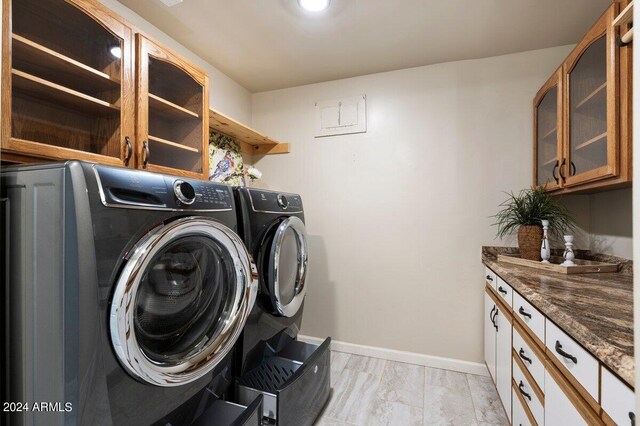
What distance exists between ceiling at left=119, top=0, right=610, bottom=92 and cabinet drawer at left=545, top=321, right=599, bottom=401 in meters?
1.75

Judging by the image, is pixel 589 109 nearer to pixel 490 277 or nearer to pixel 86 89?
pixel 490 277

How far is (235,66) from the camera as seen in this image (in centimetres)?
242

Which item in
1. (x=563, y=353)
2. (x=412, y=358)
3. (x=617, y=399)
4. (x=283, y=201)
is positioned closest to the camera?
(x=617, y=399)

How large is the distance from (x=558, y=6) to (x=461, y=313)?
208 cm

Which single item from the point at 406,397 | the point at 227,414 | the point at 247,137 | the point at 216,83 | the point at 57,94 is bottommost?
the point at 406,397

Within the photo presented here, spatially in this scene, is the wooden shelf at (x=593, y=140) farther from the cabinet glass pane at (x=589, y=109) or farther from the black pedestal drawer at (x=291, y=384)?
the black pedestal drawer at (x=291, y=384)

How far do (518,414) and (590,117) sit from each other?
1.45 metres

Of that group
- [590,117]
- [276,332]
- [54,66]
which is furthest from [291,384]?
[590,117]

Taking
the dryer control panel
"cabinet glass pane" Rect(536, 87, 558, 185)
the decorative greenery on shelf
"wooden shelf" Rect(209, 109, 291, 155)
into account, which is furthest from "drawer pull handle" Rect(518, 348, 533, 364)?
"wooden shelf" Rect(209, 109, 291, 155)

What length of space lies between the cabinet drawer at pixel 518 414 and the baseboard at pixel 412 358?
836 millimetres

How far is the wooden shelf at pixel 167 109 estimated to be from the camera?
4.92ft

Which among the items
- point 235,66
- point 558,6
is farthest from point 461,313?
point 235,66

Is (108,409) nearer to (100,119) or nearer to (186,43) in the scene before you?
(100,119)

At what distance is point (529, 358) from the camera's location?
1.22 meters
